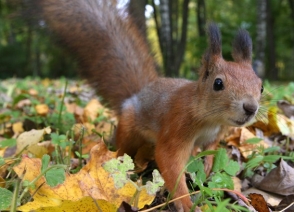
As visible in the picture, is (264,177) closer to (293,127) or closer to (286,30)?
(293,127)

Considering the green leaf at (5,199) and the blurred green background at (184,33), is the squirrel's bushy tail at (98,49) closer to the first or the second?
the blurred green background at (184,33)

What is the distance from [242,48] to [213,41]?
0.54 feet

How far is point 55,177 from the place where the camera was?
1018mm

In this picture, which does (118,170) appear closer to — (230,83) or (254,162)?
(230,83)

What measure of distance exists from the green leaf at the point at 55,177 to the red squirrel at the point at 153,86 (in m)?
0.45

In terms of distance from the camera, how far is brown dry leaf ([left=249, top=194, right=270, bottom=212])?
1185 millimetres

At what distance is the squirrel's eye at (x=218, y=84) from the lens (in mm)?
1417

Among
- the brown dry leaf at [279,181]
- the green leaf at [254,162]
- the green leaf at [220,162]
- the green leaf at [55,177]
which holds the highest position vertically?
the green leaf at [55,177]

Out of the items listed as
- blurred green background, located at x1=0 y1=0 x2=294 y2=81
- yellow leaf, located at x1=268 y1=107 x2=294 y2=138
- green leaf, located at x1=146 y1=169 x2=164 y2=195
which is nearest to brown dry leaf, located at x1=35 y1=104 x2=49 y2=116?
blurred green background, located at x1=0 y1=0 x2=294 y2=81

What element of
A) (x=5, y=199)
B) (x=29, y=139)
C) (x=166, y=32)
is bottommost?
(x=166, y=32)

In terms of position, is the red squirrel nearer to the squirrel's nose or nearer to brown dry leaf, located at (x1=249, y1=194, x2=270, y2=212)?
the squirrel's nose

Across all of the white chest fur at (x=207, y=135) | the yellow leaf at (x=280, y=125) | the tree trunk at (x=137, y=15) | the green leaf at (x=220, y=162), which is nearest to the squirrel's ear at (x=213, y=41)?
the white chest fur at (x=207, y=135)

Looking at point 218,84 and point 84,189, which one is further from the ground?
point 218,84

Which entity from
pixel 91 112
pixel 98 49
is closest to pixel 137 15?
pixel 98 49
